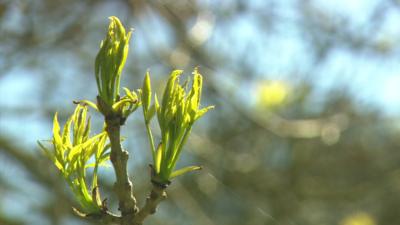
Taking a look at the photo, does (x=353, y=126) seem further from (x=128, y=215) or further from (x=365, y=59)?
(x=128, y=215)

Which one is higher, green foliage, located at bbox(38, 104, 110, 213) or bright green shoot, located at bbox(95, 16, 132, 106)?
bright green shoot, located at bbox(95, 16, 132, 106)

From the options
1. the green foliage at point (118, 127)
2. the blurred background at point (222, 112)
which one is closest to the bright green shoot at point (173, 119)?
the green foliage at point (118, 127)

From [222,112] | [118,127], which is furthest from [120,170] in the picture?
[222,112]

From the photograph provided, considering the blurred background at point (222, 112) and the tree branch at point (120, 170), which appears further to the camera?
the blurred background at point (222, 112)

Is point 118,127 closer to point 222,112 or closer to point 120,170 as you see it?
point 120,170

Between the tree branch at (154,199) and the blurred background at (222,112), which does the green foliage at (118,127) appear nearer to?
the tree branch at (154,199)

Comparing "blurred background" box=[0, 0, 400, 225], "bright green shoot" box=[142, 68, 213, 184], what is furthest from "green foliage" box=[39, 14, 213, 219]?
"blurred background" box=[0, 0, 400, 225]

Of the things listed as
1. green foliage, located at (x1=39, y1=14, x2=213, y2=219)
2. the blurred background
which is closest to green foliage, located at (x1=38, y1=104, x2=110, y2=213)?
green foliage, located at (x1=39, y1=14, x2=213, y2=219)

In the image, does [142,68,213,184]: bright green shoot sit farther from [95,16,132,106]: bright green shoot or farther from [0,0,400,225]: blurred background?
[0,0,400,225]: blurred background

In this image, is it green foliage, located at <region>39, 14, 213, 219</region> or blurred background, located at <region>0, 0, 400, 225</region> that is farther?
blurred background, located at <region>0, 0, 400, 225</region>
